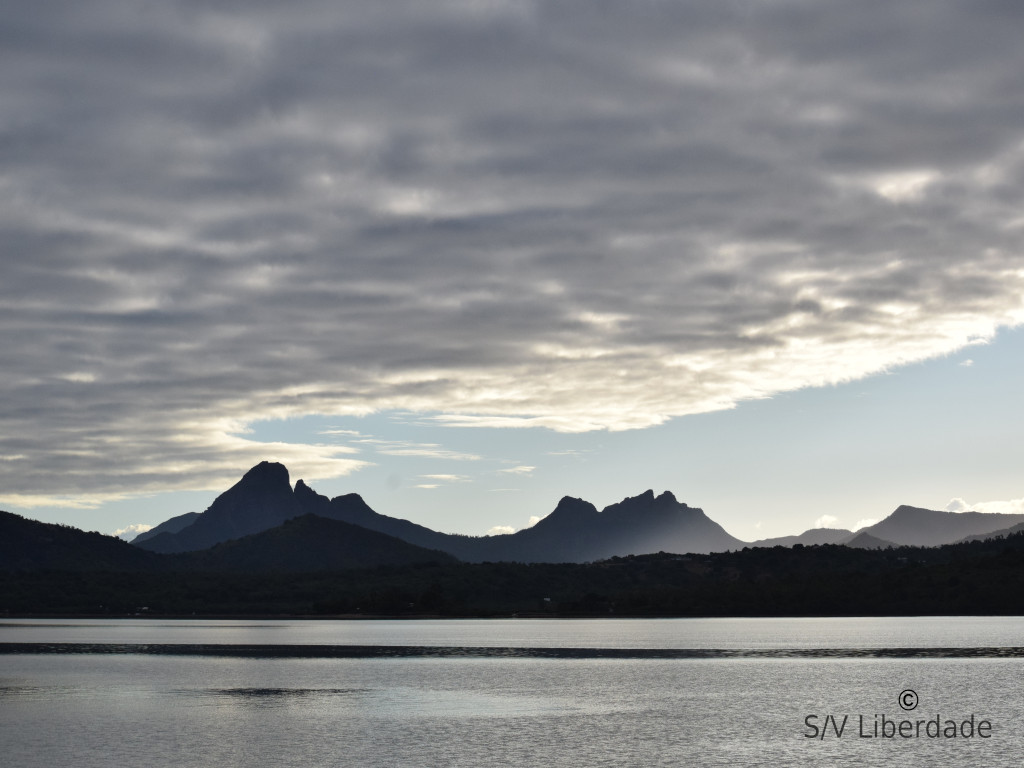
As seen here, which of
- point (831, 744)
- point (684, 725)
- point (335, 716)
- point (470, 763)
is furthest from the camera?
point (335, 716)

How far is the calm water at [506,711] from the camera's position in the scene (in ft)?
255

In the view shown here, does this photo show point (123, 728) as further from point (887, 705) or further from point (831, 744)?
point (887, 705)

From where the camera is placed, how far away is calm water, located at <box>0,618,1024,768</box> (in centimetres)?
7775

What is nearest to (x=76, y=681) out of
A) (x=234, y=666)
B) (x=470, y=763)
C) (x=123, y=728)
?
(x=234, y=666)

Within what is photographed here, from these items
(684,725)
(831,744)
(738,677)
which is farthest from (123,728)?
(738,677)

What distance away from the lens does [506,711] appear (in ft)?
339

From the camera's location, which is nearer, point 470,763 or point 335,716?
point 470,763

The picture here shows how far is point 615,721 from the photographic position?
96312 mm

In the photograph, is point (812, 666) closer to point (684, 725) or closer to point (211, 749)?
point (684, 725)

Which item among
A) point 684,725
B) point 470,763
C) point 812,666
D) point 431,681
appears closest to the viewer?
point 470,763

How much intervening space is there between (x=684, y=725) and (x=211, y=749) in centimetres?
3816

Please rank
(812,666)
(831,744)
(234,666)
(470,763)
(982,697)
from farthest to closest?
(234,666) → (812,666) → (982,697) → (831,744) → (470,763)

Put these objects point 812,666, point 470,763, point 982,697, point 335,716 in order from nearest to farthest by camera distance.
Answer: point 470,763
point 335,716
point 982,697
point 812,666

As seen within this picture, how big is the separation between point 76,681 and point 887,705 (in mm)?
97724
